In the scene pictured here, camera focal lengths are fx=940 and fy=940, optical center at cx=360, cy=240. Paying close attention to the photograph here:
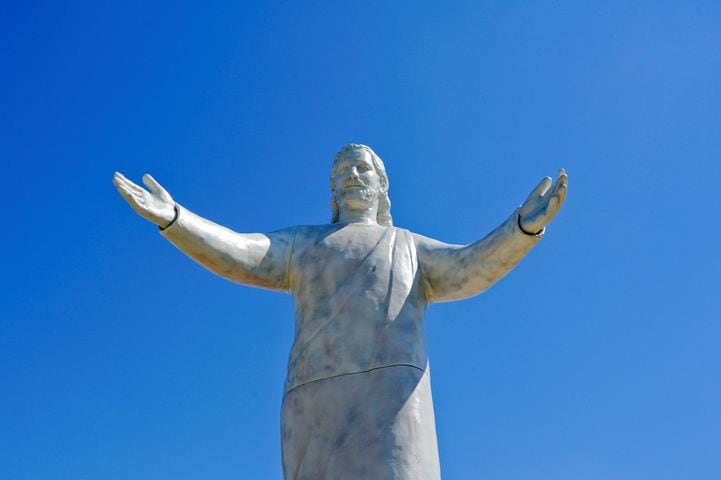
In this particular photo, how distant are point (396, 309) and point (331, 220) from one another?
1.56 meters

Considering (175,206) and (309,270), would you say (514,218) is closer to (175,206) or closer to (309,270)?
(309,270)

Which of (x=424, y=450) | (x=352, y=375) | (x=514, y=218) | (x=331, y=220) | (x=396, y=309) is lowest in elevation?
(x=424, y=450)

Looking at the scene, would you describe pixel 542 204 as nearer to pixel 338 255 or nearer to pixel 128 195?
pixel 338 255

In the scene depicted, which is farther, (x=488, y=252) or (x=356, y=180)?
(x=356, y=180)

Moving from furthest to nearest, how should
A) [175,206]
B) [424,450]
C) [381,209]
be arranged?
[381,209]
[175,206]
[424,450]

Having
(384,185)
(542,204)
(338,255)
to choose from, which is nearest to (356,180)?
(384,185)

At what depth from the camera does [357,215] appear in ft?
30.3

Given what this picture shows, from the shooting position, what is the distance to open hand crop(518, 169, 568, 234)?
318 inches

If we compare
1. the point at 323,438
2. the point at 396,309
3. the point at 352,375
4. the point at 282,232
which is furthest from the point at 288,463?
the point at 282,232

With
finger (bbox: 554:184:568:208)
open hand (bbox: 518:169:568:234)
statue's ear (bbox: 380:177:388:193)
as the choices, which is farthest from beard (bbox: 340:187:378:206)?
finger (bbox: 554:184:568:208)

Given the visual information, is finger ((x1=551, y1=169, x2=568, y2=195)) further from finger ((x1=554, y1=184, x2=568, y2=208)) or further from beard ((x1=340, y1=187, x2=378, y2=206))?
beard ((x1=340, y1=187, x2=378, y2=206))

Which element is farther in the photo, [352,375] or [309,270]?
[309,270]

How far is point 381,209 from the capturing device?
31.6ft

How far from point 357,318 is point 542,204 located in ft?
6.21
